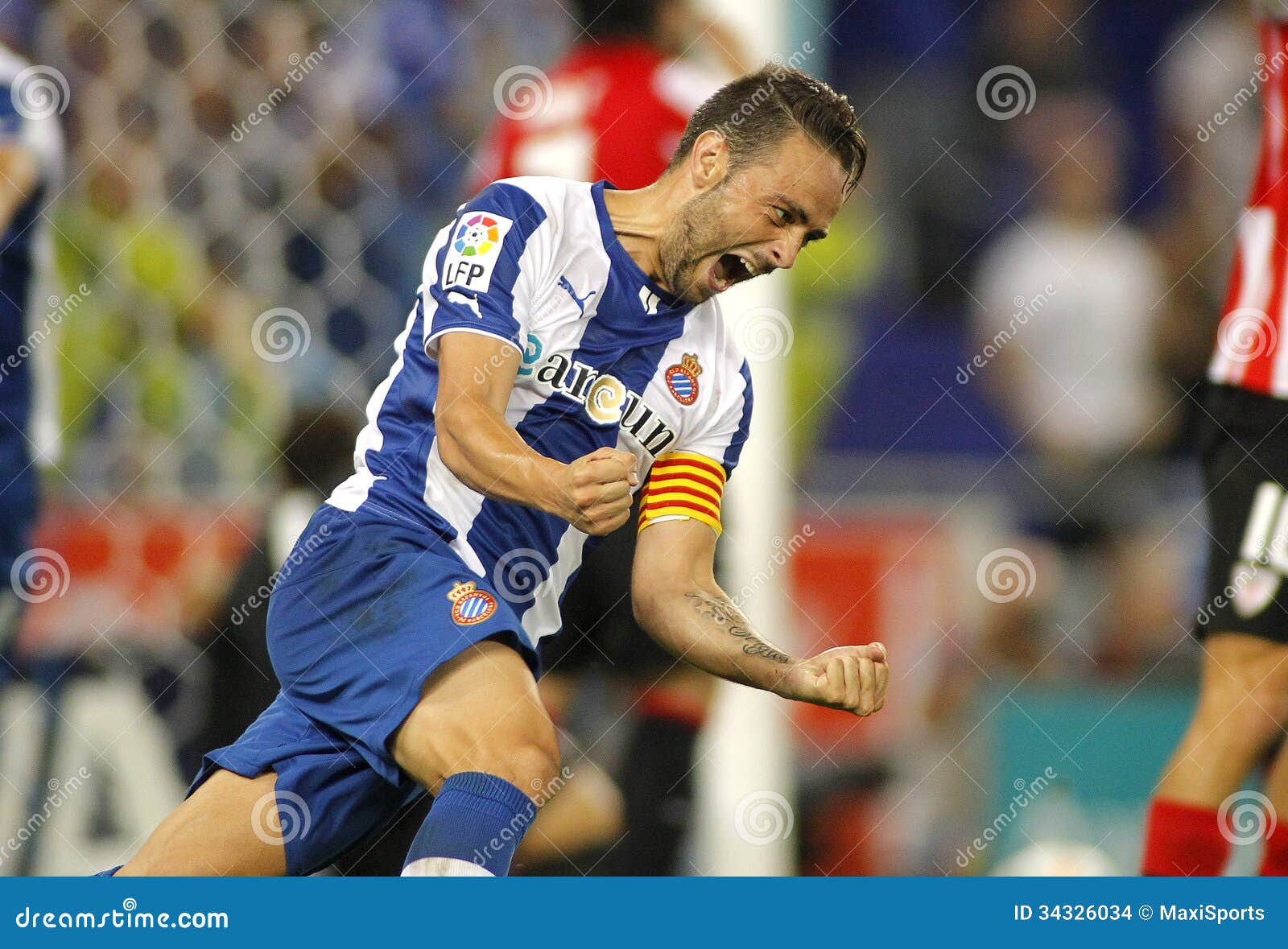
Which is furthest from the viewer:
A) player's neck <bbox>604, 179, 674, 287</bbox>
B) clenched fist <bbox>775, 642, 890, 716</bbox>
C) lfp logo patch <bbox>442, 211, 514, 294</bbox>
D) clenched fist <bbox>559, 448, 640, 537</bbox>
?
player's neck <bbox>604, 179, 674, 287</bbox>

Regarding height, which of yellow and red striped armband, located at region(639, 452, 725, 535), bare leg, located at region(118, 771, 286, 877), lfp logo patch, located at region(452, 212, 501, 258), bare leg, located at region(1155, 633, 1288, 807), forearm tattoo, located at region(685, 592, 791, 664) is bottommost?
bare leg, located at region(118, 771, 286, 877)

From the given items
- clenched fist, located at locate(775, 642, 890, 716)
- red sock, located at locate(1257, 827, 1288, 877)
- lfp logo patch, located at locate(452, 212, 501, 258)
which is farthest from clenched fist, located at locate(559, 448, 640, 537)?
red sock, located at locate(1257, 827, 1288, 877)

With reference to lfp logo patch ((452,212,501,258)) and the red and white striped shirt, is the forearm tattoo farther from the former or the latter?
the red and white striped shirt

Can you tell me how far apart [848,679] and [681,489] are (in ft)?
2.05

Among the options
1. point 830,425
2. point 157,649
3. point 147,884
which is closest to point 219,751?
point 147,884

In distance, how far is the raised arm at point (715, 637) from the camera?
2.56m

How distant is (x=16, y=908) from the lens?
8.34ft

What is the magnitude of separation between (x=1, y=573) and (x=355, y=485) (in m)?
1.46

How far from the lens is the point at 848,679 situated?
2.55 metres

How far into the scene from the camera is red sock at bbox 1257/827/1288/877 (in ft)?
11.0

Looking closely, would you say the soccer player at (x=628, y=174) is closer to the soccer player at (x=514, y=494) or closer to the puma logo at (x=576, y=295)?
the soccer player at (x=514, y=494)

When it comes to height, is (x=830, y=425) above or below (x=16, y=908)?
above

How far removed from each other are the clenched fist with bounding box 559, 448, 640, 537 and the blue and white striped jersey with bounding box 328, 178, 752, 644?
1.37 feet

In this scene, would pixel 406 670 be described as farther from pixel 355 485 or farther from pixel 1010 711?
pixel 1010 711
